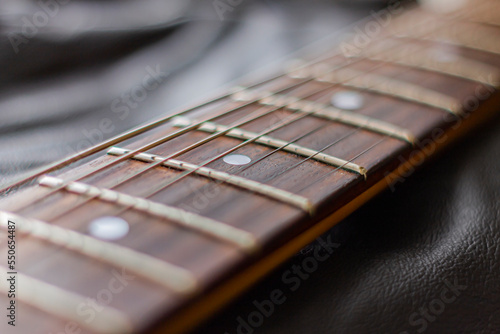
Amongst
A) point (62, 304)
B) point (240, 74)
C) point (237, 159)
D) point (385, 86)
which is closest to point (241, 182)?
point (237, 159)

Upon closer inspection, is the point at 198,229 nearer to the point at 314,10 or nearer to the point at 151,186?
the point at 151,186

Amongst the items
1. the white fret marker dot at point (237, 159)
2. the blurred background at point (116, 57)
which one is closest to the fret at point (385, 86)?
the blurred background at point (116, 57)

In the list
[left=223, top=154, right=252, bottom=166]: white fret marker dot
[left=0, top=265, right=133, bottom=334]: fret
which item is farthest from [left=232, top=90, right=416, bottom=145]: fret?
[left=0, top=265, right=133, bottom=334]: fret

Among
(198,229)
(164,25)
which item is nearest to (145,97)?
(164,25)

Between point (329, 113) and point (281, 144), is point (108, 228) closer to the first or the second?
point (281, 144)

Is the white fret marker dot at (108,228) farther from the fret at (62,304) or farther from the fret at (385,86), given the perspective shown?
the fret at (385,86)
